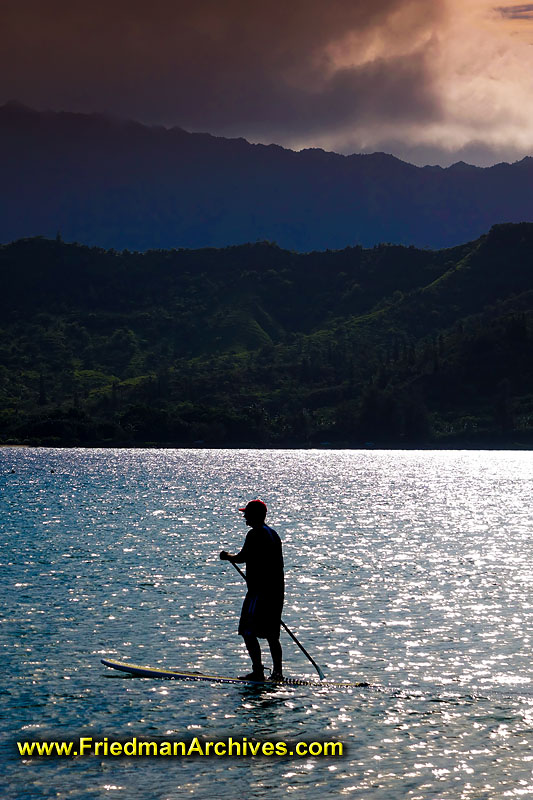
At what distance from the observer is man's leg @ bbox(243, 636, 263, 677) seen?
24320 millimetres

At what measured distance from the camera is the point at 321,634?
112 ft

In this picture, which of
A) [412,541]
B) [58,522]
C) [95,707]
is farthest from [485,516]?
[95,707]

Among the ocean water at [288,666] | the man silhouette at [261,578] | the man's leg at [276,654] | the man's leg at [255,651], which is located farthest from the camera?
the man's leg at [276,654]

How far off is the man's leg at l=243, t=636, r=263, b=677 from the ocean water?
0.59m

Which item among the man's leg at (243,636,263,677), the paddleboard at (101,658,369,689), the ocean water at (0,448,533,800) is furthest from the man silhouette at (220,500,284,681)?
the ocean water at (0,448,533,800)

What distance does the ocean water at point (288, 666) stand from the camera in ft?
62.0

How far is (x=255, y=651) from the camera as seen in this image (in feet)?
80.7

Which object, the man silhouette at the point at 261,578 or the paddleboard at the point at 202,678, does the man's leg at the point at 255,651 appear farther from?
the paddleboard at the point at 202,678

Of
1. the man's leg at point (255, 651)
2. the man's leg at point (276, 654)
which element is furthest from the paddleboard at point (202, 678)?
the man's leg at point (255, 651)

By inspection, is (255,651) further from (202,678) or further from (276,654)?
(202,678)

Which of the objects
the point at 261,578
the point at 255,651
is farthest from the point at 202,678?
the point at 261,578

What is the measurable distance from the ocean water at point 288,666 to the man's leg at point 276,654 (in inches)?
25.2

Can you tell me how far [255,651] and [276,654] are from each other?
2.67ft

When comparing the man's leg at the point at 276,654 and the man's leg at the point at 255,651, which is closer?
the man's leg at the point at 255,651
